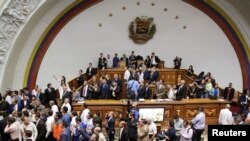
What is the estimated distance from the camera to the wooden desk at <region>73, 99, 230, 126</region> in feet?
54.2

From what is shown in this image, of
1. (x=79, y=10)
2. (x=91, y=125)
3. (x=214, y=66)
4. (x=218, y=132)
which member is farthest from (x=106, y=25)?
(x=218, y=132)

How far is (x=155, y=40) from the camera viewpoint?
21.9 meters

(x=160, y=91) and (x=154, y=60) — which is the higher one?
(x=154, y=60)

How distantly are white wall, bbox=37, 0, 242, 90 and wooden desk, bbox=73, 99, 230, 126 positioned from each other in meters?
4.48

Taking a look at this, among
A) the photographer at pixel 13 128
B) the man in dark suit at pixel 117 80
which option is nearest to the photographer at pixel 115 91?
the man in dark suit at pixel 117 80

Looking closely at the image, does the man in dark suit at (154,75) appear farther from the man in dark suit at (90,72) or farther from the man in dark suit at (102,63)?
the man in dark suit at (90,72)

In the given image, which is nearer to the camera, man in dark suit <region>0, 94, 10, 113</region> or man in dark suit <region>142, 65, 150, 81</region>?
man in dark suit <region>0, 94, 10, 113</region>

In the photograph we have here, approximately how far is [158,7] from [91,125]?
32.3 feet

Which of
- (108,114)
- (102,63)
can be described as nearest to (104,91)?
(102,63)

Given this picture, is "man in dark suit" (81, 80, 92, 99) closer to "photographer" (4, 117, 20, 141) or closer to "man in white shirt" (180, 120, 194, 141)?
"photographer" (4, 117, 20, 141)

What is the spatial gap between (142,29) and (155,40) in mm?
900

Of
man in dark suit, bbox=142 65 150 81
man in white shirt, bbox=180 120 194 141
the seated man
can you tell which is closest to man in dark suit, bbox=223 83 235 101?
the seated man

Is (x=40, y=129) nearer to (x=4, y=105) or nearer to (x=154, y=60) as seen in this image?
(x=4, y=105)

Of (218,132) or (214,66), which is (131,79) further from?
(218,132)
